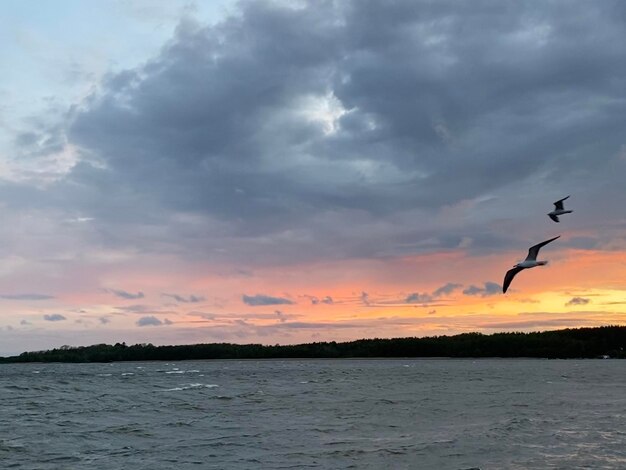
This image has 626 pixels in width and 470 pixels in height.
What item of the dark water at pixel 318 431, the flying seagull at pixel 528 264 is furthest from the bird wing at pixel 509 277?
the dark water at pixel 318 431

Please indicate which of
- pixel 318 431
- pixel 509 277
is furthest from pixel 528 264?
pixel 318 431

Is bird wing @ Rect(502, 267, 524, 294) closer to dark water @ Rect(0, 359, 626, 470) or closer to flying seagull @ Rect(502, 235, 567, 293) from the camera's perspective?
flying seagull @ Rect(502, 235, 567, 293)

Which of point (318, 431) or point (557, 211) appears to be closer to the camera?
point (557, 211)

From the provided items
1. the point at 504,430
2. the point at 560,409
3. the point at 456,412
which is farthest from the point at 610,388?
the point at 504,430

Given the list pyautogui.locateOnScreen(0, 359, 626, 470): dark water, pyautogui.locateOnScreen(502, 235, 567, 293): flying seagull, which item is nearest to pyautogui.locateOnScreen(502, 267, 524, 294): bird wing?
pyautogui.locateOnScreen(502, 235, 567, 293): flying seagull

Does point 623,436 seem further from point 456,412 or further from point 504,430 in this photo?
point 456,412

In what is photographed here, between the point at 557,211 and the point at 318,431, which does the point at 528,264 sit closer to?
the point at 557,211

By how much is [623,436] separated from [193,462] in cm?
2018

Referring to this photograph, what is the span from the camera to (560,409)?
47.8m

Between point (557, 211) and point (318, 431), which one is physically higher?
point (557, 211)

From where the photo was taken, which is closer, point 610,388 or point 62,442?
point 62,442

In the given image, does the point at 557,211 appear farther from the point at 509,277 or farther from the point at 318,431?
the point at 318,431

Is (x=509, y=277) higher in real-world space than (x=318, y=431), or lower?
higher

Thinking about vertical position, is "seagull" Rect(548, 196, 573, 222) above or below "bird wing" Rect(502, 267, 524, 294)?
above
